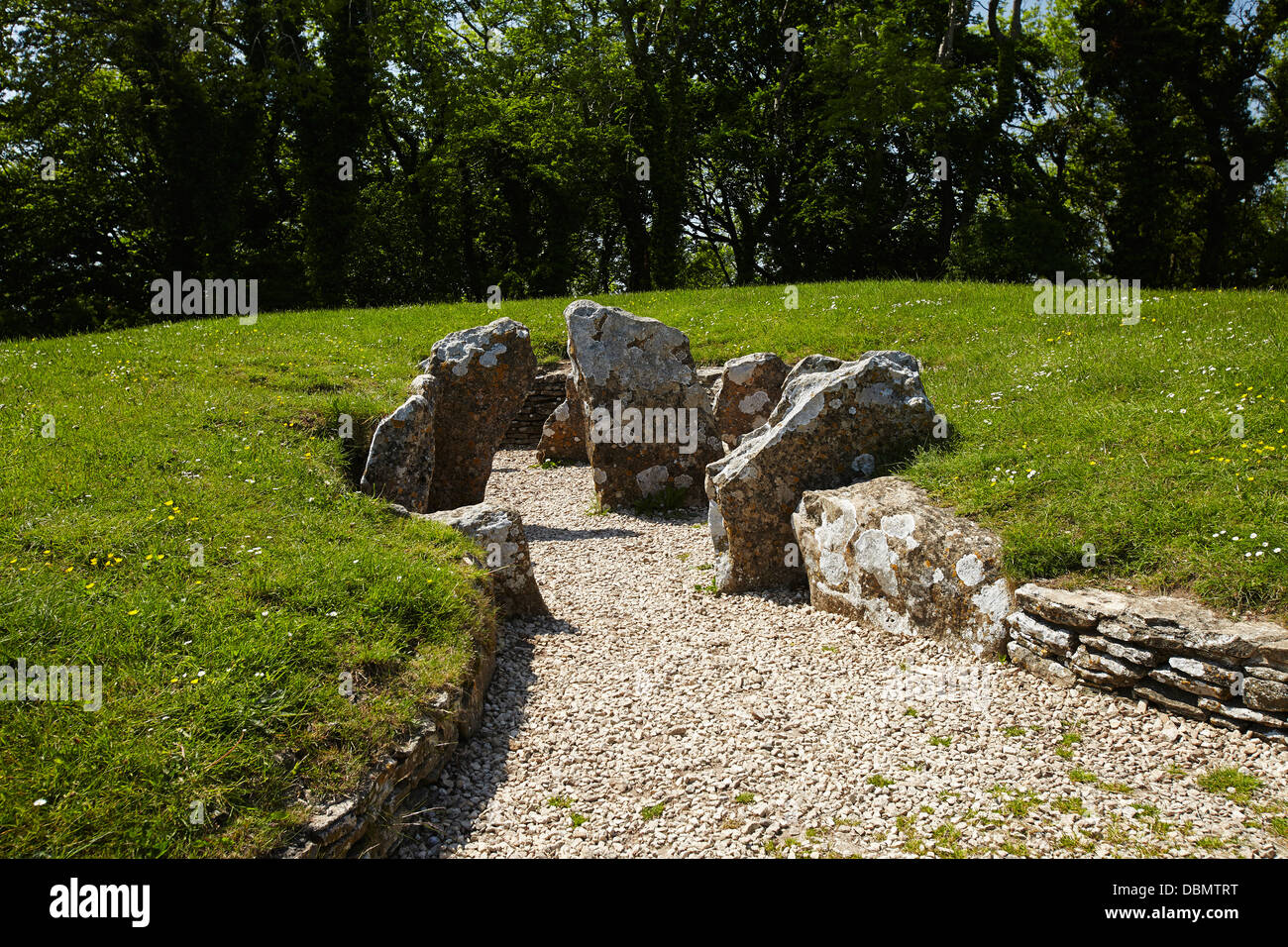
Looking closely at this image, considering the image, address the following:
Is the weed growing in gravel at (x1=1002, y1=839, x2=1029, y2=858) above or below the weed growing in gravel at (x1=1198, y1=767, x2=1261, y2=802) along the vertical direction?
below

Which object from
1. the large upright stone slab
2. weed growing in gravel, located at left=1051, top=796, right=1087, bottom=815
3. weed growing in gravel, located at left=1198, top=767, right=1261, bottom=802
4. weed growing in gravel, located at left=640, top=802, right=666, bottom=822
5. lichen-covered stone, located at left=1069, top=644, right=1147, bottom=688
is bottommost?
weed growing in gravel, located at left=640, top=802, right=666, bottom=822

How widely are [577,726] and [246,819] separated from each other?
2623 millimetres

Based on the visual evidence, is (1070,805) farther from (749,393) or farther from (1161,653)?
(749,393)

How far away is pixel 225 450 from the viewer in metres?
8.88

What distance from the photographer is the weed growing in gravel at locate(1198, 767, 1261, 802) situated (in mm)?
4832

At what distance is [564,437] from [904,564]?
944 cm

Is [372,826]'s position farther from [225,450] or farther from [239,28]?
[239,28]

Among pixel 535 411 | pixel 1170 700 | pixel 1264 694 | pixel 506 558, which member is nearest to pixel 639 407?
pixel 506 558

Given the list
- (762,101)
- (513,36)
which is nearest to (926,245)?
(762,101)

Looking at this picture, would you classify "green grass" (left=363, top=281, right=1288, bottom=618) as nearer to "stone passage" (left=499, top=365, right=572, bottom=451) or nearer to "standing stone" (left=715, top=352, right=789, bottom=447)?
"standing stone" (left=715, top=352, right=789, bottom=447)

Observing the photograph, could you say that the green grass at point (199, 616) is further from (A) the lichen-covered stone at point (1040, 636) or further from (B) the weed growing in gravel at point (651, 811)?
(A) the lichen-covered stone at point (1040, 636)

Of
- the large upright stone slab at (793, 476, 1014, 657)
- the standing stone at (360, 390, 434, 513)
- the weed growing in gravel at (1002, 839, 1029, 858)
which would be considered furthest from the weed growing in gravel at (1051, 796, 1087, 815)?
the standing stone at (360, 390, 434, 513)

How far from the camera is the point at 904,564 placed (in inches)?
294

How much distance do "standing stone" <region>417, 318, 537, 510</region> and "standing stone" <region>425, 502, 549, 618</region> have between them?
125 inches
